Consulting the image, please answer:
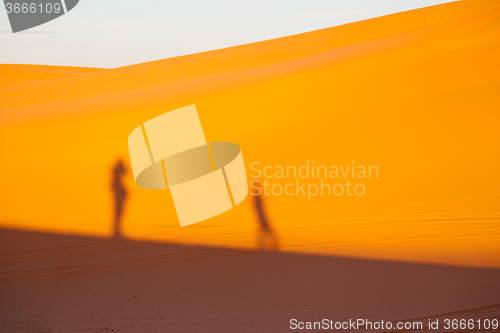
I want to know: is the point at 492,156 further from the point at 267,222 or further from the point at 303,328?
the point at 303,328

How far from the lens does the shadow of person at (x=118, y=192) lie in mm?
6391

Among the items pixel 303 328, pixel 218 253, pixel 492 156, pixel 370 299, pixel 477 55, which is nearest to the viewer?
pixel 303 328

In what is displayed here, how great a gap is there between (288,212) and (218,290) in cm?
226

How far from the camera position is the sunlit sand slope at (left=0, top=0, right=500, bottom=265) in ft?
20.9

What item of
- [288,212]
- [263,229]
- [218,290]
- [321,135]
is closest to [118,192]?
[263,229]

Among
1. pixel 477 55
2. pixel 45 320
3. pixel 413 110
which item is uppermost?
pixel 477 55

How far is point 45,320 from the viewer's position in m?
4.18

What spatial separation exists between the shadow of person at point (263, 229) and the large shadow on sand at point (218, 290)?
199mm

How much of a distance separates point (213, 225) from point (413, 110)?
5581 mm

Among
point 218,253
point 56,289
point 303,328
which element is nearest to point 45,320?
point 56,289

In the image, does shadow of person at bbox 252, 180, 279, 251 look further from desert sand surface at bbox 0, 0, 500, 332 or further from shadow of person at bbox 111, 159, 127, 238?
shadow of person at bbox 111, 159, 127, 238

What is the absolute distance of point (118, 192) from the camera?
24.1ft

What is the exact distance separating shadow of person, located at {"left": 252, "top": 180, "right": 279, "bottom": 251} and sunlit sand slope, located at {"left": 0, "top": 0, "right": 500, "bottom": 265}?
0.68 feet

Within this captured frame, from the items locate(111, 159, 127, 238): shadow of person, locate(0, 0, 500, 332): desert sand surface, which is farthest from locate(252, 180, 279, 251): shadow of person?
locate(111, 159, 127, 238): shadow of person
